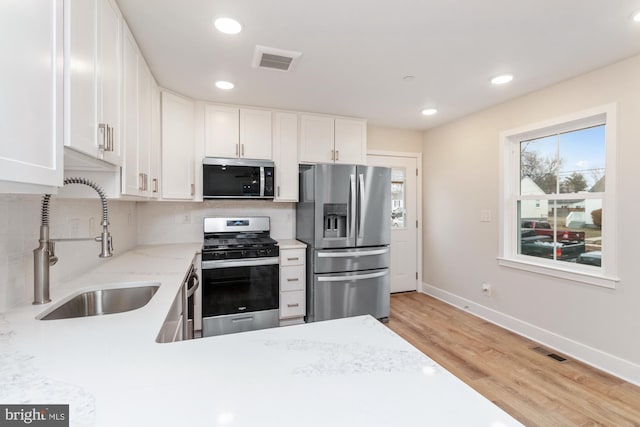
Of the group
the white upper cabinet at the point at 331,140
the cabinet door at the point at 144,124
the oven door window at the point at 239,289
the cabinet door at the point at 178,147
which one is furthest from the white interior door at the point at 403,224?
the cabinet door at the point at 144,124

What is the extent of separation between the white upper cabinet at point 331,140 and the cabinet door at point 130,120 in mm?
1749

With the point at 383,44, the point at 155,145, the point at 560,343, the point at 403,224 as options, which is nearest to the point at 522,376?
the point at 560,343

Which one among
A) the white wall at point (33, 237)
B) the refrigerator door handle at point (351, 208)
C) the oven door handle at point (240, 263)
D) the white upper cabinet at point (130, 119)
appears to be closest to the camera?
the white wall at point (33, 237)

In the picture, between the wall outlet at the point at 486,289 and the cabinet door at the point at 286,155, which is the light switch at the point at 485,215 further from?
the cabinet door at the point at 286,155

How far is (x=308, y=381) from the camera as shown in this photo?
721 mm

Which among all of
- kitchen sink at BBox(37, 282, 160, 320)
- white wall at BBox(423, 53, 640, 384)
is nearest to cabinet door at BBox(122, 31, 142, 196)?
kitchen sink at BBox(37, 282, 160, 320)

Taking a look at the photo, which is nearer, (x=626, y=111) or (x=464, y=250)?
(x=626, y=111)

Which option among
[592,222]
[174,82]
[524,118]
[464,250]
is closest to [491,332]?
[464,250]

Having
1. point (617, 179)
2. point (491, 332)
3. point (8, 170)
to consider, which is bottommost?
point (491, 332)

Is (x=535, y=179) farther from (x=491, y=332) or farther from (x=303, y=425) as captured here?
(x=303, y=425)

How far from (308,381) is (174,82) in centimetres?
274

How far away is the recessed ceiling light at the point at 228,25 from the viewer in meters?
1.74

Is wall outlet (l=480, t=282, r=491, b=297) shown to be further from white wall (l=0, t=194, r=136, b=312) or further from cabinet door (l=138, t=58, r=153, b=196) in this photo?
white wall (l=0, t=194, r=136, b=312)

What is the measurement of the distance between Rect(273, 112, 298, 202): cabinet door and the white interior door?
1.53m
